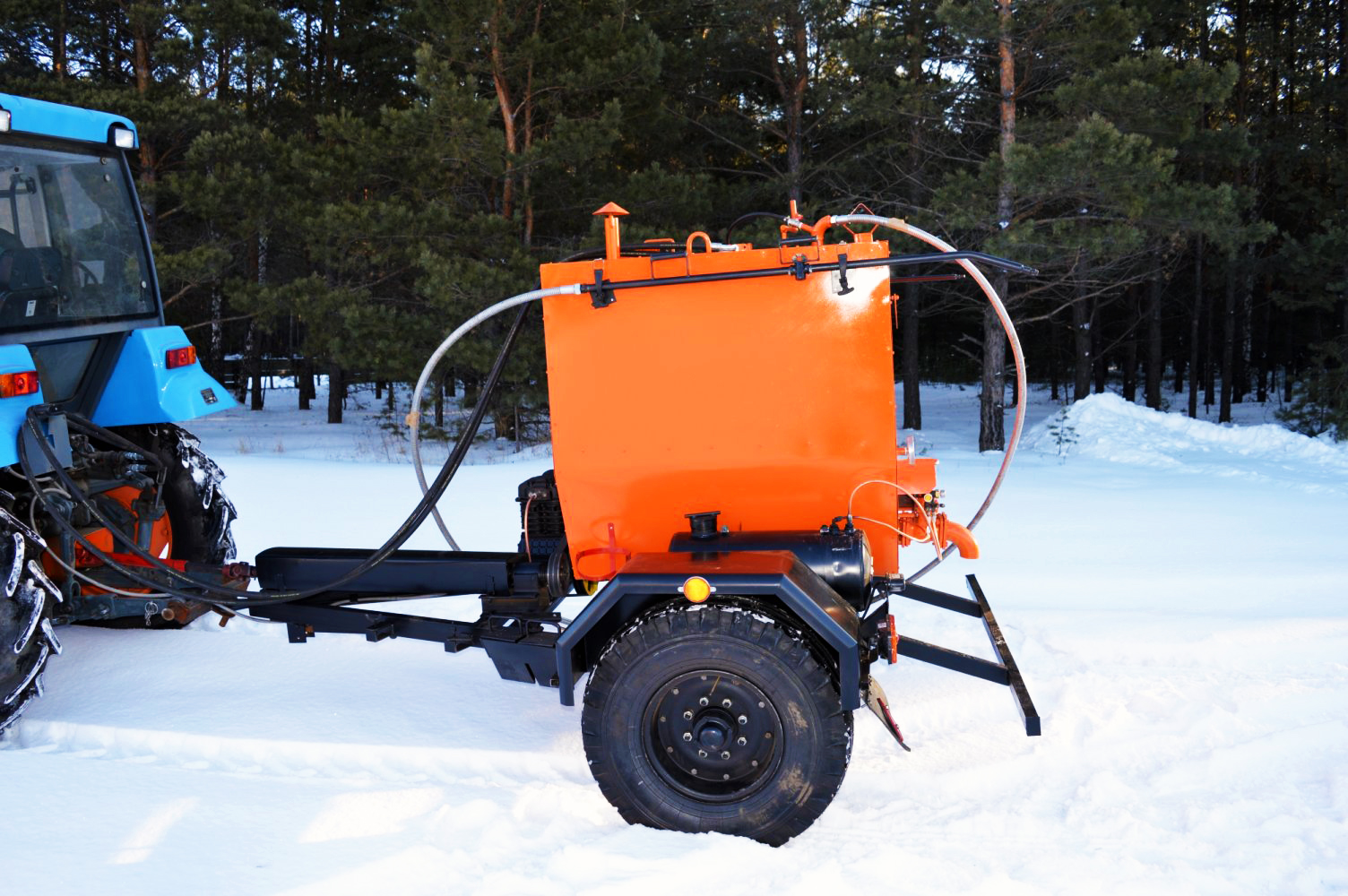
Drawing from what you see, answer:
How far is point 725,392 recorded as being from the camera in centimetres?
324

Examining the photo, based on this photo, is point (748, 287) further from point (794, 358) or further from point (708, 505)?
point (708, 505)

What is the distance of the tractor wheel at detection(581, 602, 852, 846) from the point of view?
293 cm

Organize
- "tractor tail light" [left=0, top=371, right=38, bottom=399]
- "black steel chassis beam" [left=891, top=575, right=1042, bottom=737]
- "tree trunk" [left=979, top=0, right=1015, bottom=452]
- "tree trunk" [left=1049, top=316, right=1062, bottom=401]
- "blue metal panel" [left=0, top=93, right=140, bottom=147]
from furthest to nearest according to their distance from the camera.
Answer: "tree trunk" [left=1049, top=316, right=1062, bottom=401]
"tree trunk" [left=979, top=0, right=1015, bottom=452]
"blue metal panel" [left=0, top=93, right=140, bottom=147]
"tractor tail light" [left=0, top=371, right=38, bottom=399]
"black steel chassis beam" [left=891, top=575, right=1042, bottom=737]

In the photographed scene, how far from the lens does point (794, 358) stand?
3197 millimetres

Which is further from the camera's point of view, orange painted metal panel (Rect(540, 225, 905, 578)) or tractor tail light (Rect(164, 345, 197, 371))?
tractor tail light (Rect(164, 345, 197, 371))

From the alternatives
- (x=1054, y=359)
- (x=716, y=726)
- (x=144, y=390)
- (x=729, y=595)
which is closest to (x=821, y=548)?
(x=729, y=595)

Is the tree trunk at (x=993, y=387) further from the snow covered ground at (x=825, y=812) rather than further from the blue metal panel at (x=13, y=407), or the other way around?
the blue metal panel at (x=13, y=407)

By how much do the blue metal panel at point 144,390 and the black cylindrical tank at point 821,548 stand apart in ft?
8.34

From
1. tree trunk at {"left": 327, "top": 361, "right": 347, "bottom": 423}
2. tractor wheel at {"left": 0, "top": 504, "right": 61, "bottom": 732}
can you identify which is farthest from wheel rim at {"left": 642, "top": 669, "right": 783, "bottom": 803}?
tree trunk at {"left": 327, "top": 361, "right": 347, "bottom": 423}

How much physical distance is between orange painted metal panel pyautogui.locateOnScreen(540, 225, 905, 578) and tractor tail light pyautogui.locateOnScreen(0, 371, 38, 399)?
84.3 inches

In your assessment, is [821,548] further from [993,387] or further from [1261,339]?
[1261,339]

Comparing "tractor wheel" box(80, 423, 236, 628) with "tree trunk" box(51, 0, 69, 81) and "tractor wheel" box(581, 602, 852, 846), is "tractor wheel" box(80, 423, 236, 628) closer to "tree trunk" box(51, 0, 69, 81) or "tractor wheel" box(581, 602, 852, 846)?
"tractor wheel" box(581, 602, 852, 846)

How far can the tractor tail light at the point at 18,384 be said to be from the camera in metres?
3.83

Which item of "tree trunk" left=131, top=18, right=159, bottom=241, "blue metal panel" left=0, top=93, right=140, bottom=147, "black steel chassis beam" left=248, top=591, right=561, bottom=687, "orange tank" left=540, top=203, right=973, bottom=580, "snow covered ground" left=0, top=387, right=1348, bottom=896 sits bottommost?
"snow covered ground" left=0, top=387, right=1348, bottom=896
